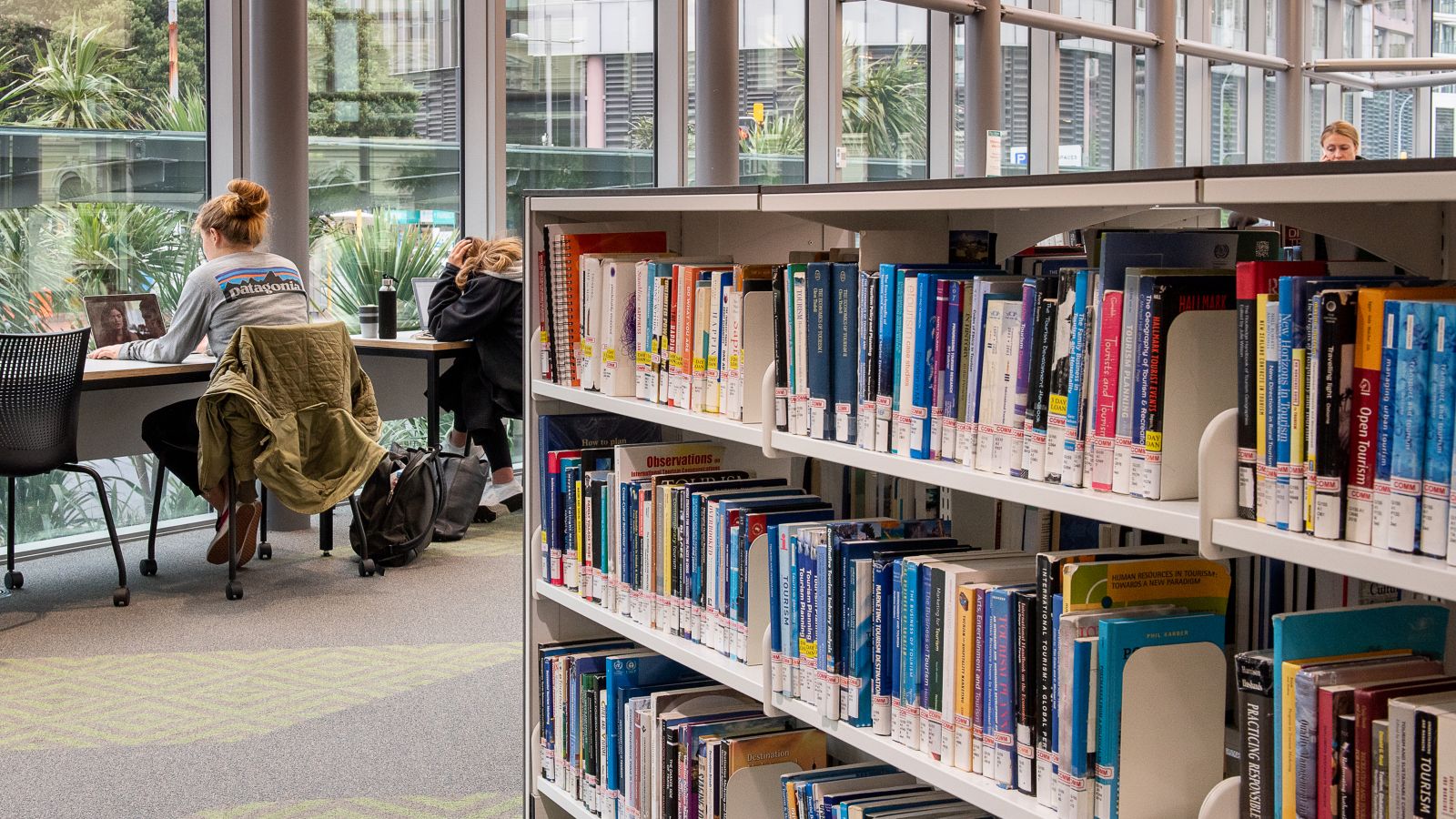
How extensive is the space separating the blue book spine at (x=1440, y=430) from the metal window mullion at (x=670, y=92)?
22.4 feet

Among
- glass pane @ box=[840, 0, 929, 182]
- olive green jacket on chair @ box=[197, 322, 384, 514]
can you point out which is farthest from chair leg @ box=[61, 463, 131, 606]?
glass pane @ box=[840, 0, 929, 182]

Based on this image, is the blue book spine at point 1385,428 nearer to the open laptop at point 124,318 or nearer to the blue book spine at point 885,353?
the blue book spine at point 885,353

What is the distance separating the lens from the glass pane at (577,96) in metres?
7.37

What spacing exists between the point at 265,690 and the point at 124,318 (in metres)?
2.22

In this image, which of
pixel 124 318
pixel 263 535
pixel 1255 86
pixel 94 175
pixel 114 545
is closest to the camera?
pixel 114 545

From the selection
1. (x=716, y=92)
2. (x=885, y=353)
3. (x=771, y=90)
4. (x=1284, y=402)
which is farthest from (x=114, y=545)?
(x=771, y=90)

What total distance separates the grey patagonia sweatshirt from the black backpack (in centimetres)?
70

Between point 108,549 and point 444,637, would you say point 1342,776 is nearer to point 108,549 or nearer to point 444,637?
point 444,637

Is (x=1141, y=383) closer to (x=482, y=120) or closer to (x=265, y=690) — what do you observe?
(x=265, y=690)

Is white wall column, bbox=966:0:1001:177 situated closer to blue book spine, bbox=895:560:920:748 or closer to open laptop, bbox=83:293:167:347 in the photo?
open laptop, bbox=83:293:167:347

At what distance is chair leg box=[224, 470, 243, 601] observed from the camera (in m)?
4.89

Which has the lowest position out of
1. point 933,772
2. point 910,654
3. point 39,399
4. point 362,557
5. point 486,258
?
point 362,557

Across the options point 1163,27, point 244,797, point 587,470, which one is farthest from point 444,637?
point 1163,27

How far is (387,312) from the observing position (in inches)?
245
